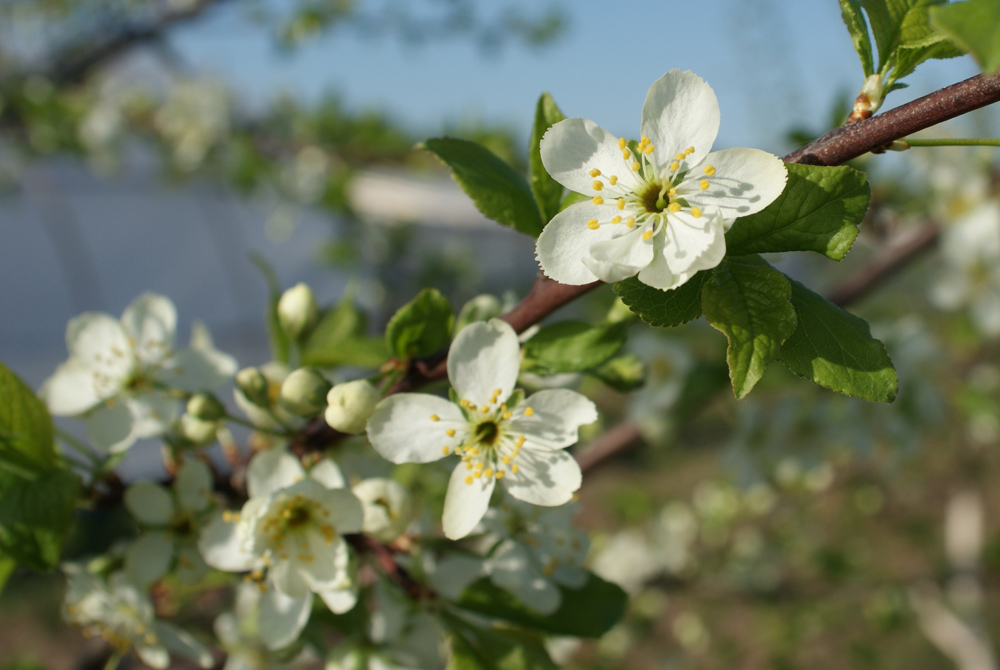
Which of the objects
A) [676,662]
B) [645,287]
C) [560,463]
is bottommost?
[676,662]

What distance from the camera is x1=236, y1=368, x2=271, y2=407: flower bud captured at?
2.60 feet

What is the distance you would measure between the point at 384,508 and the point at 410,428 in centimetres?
15

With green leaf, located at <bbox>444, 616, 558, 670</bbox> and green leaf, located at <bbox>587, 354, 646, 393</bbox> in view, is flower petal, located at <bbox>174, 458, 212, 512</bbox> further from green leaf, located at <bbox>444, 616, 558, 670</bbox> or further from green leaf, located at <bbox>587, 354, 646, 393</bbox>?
green leaf, located at <bbox>587, 354, 646, 393</bbox>

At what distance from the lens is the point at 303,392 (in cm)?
73

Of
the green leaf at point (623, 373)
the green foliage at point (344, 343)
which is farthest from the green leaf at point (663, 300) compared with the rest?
the green foliage at point (344, 343)

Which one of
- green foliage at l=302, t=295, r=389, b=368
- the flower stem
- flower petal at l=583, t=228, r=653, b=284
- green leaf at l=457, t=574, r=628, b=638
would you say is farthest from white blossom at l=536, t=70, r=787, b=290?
green leaf at l=457, t=574, r=628, b=638

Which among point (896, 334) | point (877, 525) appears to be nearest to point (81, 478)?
point (896, 334)

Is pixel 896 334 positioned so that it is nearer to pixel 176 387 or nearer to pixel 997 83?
pixel 997 83

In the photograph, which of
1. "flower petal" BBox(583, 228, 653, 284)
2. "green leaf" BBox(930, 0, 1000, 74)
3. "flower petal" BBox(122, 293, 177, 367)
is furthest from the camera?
"flower petal" BBox(122, 293, 177, 367)

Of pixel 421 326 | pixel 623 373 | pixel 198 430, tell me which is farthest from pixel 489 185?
pixel 198 430

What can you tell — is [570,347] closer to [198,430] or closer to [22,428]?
[198,430]

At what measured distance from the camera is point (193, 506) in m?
0.89

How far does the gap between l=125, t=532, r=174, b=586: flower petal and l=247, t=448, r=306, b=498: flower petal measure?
20cm

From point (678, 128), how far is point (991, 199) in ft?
6.47
